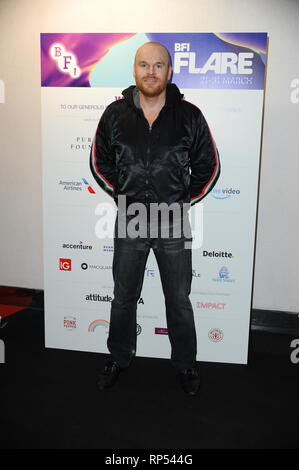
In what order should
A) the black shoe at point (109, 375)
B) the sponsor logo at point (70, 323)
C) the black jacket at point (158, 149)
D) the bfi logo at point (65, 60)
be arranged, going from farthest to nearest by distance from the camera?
the sponsor logo at point (70, 323) < the bfi logo at point (65, 60) < the black shoe at point (109, 375) < the black jacket at point (158, 149)

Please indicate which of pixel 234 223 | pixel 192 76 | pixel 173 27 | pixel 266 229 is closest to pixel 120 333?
pixel 234 223

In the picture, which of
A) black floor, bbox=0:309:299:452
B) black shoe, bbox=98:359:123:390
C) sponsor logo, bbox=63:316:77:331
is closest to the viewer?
black floor, bbox=0:309:299:452

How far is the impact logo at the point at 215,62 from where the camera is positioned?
2136 millimetres

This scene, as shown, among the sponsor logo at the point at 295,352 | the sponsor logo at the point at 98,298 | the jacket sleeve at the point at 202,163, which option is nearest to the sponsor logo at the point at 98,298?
the sponsor logo at the point at 98,298

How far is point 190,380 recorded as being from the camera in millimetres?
2111

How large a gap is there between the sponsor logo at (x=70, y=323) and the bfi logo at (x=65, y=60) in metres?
1.47

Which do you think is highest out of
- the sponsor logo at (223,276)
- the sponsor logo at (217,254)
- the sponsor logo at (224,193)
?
the sponsor logo at (224,193)

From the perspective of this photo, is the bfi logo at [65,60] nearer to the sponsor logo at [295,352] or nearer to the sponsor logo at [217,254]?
the sponsor logo at [217,254]

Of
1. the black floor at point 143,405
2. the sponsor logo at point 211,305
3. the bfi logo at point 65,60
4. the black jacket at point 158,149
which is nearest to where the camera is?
the black floor at point 143,405

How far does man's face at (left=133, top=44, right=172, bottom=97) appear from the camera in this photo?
2027 millimetres

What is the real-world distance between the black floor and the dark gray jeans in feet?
0.62

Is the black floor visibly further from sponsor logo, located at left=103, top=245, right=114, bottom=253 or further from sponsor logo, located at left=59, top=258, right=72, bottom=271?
sponsor logo, located at left=103, top=245, right=114, bottom=253

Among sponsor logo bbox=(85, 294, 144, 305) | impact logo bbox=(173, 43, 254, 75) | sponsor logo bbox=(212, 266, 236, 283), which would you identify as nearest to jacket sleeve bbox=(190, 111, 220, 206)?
impact logo bbox=(173, 43, 254, 75)

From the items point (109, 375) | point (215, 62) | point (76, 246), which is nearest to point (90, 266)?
point (76, 246)
